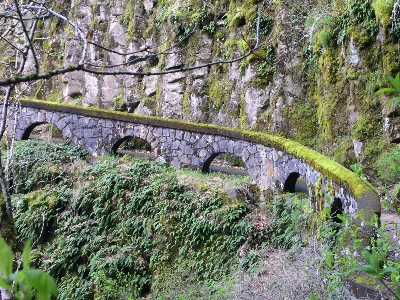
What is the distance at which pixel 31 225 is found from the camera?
10.0 m

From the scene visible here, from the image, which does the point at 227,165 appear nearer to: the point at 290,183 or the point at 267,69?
the point at 267,69

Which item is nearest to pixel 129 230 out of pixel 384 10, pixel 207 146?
pixel 207 146

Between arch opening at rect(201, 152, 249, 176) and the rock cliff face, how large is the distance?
1.10 meters

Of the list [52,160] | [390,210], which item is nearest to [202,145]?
[52,160]

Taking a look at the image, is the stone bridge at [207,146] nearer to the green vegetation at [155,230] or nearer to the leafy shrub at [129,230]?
the green vegetation at [155,230]

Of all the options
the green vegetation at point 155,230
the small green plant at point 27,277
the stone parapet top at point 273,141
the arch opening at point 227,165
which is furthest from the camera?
the arch opening at point 227,165

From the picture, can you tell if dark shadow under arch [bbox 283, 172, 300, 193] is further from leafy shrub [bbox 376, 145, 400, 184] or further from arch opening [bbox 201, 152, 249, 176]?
arch opening [bbox 201, 152, 249, 176]

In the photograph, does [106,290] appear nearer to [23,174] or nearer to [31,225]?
[31,225]

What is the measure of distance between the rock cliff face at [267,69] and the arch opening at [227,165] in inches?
43.3

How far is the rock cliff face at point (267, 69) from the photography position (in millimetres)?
9062

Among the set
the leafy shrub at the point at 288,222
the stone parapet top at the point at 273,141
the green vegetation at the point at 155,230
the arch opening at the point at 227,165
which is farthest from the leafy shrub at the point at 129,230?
the stone parapet top at the point at 273,141

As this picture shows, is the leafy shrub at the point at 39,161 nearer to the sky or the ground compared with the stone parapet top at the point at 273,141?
nearer to the ground

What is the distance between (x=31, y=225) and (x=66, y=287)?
1903 millimetres

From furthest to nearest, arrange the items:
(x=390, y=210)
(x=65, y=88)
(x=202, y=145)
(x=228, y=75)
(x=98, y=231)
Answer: (x=65, y=88) < (x=228, y=75) < (x=202, y=145) < (x=98, y=231) < (x=390, y=210)
